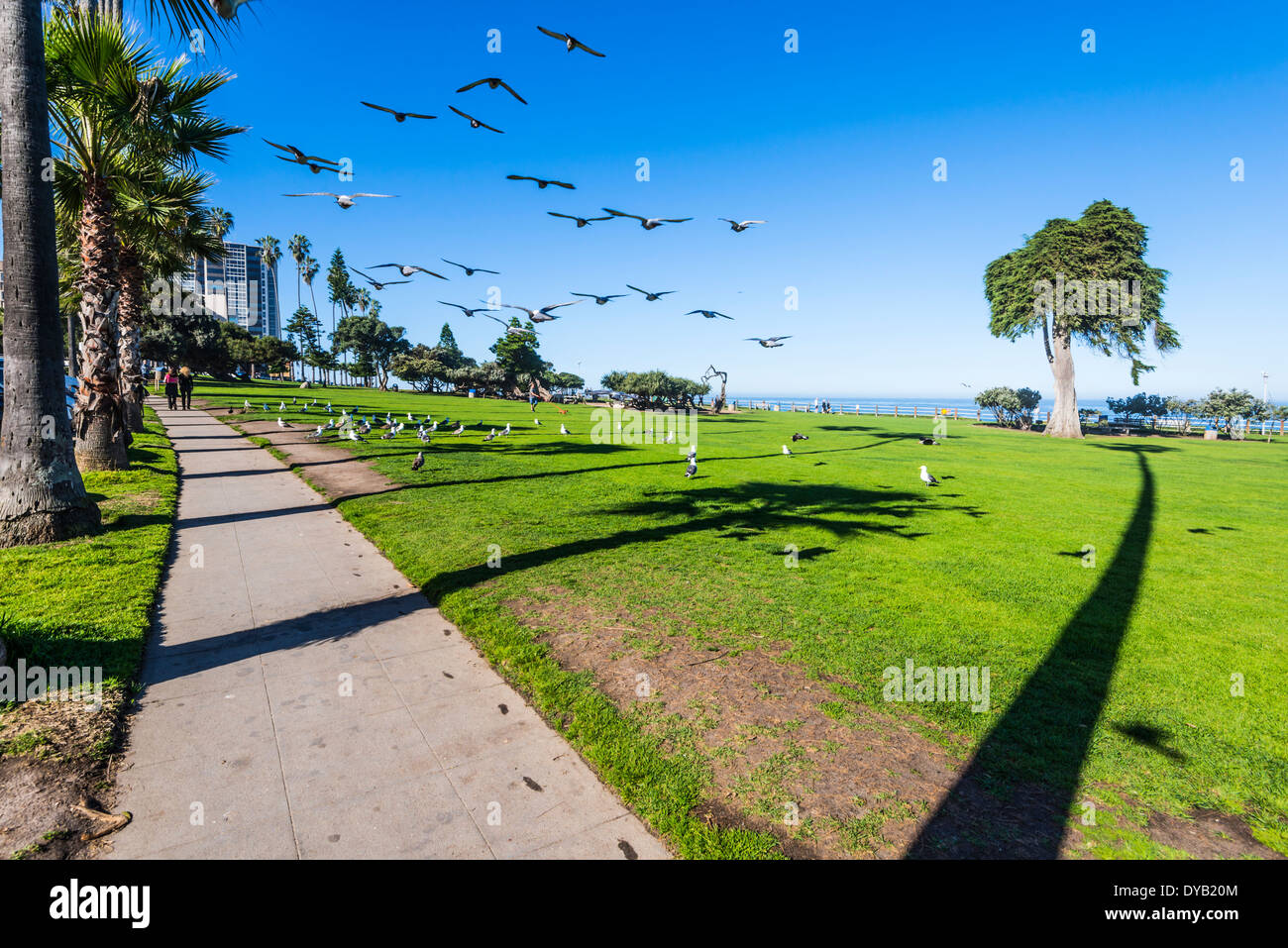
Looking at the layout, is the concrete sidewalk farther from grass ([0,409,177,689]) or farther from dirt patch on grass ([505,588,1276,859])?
dirt patch on grass ([505,588,1276,859])

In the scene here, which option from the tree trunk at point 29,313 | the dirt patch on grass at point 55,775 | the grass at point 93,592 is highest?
the tree trunk at point 29,313

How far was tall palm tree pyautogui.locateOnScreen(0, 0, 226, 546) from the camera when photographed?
809 centimetres

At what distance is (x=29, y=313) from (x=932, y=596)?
13.6 meters

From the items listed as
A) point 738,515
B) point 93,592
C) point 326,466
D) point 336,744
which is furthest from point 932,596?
point 326,466

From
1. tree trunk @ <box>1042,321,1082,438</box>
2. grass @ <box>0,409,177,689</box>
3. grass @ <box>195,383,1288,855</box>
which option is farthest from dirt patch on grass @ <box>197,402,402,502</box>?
tree trunk @ <box>1042,321,1082,438</box>

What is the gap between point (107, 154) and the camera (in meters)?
12.7

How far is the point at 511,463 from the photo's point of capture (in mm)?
18891

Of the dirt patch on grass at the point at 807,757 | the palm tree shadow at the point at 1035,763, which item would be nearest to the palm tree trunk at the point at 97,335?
the dirt patch on grass at the point at 807,757

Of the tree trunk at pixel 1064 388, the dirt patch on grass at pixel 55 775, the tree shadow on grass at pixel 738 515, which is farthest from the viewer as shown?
the tree trunk at pixel 1064 388

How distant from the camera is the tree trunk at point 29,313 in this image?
809cm

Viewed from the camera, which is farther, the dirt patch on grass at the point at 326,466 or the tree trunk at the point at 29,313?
the dirt patch on grass at the point at 326,466

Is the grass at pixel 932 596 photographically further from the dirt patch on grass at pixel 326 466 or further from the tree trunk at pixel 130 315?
the tree trunk at pixel 130 315

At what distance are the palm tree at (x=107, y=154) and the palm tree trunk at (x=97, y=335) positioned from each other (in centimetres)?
2
